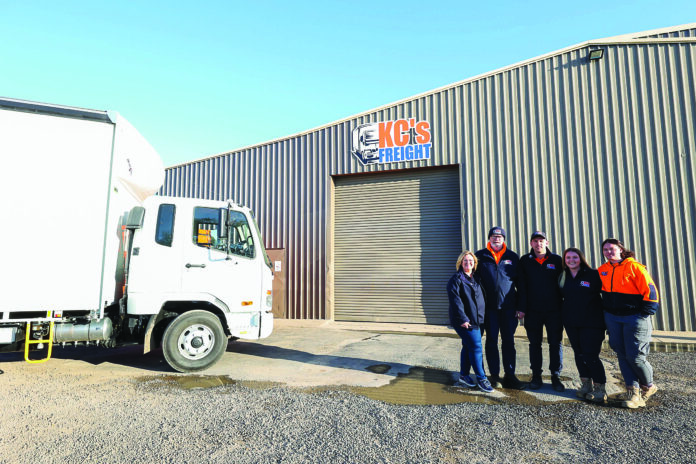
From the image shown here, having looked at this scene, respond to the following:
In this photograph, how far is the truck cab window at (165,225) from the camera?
5578 millimetres

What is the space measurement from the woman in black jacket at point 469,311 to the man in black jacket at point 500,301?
0.43 ft

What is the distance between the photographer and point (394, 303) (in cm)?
1121

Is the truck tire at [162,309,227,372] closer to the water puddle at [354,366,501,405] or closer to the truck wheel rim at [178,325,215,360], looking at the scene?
the truck wheel rim at [178,325,215,360]

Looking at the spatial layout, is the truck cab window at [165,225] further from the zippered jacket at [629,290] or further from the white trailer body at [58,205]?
the zippered jacket at [629,290]

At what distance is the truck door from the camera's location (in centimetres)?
559

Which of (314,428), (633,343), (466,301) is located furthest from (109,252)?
(633,343)

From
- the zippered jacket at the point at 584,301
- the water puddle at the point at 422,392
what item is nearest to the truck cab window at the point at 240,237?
the water puddle at the point at 422,392

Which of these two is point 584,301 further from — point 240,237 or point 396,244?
point 396,244

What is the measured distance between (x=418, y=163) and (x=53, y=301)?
906 cm

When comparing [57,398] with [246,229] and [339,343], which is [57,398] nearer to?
[246,229]

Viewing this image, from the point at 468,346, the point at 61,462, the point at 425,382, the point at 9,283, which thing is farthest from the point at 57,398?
the point at 468,346

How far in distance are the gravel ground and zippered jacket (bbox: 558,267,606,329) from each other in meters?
0.87

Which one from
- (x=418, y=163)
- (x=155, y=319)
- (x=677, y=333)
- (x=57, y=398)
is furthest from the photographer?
(x=418, y=163)

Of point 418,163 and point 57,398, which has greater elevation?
point 418,163
